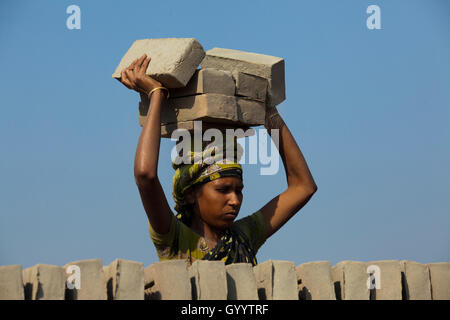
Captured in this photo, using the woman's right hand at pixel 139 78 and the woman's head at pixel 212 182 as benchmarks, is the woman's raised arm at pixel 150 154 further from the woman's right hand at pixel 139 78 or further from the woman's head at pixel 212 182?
the woman's head at pixel 212 182

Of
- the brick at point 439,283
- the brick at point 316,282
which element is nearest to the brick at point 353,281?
the brick at point 316,282

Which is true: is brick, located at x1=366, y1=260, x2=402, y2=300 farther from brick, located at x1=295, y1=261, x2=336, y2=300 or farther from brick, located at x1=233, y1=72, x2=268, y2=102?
brick, located at x1=233, y1=72, x2=268, y2=102

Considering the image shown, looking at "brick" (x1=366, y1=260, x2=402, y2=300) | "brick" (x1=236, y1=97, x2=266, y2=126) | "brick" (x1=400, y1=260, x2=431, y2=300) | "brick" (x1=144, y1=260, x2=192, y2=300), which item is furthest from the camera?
"brick" (x1=236, y1=97, x2=266, y2=126)

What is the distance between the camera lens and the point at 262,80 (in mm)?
6828

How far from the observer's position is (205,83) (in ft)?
20.7

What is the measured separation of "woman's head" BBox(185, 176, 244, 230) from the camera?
6.42 meters

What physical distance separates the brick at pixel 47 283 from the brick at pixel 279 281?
1487mm

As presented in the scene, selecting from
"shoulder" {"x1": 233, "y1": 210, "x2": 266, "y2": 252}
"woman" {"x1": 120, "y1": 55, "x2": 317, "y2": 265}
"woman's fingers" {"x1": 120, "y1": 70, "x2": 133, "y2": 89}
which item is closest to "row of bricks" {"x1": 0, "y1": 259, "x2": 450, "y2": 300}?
"woman" {"x1": 120, "y1": 55, "x2": 317, "y2": 265}

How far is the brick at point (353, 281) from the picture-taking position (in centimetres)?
556

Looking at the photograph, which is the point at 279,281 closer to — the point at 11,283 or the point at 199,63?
the point at 11,283

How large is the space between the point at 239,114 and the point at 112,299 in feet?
7.51

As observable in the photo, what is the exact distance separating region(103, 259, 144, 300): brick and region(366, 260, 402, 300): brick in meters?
1.82
